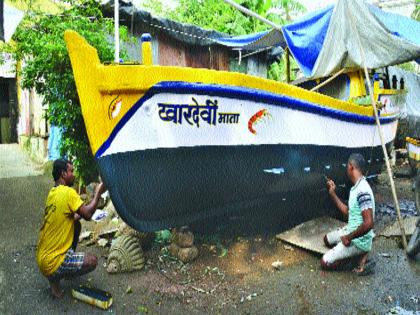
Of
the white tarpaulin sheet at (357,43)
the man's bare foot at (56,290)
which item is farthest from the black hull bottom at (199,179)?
the white tarpaulin sheet at (357,43)

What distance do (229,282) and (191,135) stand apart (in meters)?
1.56

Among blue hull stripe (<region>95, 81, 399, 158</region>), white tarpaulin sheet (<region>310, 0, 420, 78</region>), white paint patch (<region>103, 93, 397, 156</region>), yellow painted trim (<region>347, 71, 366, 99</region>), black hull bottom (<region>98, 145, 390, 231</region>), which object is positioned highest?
white tarpaulin sheet (<region>310, 0, 420, 78</region>)

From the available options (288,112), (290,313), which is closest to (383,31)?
(288,112)

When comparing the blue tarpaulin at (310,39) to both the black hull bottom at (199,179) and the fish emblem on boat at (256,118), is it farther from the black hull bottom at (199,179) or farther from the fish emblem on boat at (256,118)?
the fish emblem on boat at (256,118)

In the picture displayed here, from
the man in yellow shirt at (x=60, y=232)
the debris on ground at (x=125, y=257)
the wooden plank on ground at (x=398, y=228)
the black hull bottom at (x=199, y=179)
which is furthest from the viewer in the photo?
the wooden plank on ground at (x=398, y=228)

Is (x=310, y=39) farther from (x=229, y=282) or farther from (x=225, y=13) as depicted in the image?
(x=225, y=13)

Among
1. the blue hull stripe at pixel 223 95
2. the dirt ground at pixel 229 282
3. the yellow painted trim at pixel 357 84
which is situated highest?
the yellow painted trim at pixel 357 84

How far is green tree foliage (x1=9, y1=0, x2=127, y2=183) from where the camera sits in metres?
5.27

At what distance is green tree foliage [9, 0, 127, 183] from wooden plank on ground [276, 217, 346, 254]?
3.41m

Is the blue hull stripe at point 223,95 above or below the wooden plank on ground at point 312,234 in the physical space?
above

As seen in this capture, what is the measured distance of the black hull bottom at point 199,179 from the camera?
3.48 metres

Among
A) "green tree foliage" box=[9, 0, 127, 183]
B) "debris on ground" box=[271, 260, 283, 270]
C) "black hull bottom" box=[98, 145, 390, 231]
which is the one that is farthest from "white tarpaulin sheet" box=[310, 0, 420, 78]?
"green tree foliage" box=[9, 0, 127, 183]

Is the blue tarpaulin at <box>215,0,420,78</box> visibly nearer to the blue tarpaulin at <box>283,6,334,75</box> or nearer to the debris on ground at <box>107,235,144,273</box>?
the blue tarpaulin at <box>283,6,334,75</box>

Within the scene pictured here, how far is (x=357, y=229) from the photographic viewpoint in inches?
139
